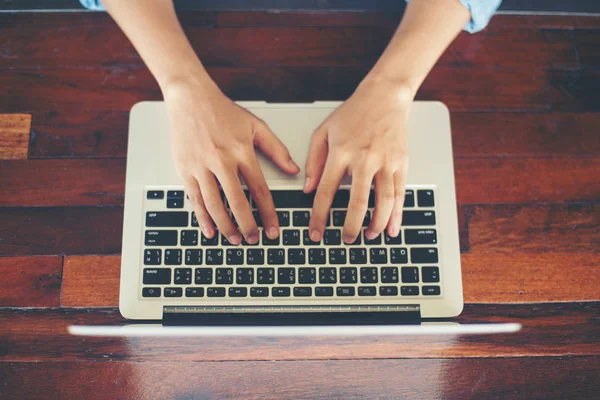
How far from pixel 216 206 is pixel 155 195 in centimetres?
12

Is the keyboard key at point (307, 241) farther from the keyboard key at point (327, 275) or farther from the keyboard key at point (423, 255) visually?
the keyboard key at point (423, 255)

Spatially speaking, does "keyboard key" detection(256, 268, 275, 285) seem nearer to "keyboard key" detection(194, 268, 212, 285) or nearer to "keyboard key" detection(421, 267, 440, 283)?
"keyboard key" detection(194, 268, 212, 285)

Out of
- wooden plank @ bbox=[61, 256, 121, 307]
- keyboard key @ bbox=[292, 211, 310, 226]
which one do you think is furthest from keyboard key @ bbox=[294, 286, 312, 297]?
wooden plank @ bbox=[61, 256, 121, 307]

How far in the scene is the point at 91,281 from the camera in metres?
0.77

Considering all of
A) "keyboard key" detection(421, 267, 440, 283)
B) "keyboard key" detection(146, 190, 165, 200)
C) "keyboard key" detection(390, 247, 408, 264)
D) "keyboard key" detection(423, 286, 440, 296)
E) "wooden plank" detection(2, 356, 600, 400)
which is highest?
"keyboard key" detection(146, 190, 165, 200)

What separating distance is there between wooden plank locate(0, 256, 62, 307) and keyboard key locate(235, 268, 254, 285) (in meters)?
0.32

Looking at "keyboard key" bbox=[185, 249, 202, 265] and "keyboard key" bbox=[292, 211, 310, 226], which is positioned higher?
"keyboard key" bbox=[292, 211, 310, 226]

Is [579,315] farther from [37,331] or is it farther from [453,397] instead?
[37,331]

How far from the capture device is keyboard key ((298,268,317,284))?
2.33 feet

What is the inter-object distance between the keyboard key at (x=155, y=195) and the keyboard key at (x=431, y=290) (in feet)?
1.46

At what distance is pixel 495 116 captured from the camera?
84 centimetres

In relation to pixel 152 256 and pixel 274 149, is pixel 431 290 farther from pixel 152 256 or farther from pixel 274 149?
pixel 152 256

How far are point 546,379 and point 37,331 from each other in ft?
2.80

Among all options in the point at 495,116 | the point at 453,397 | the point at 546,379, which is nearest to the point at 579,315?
the point at 546,379
